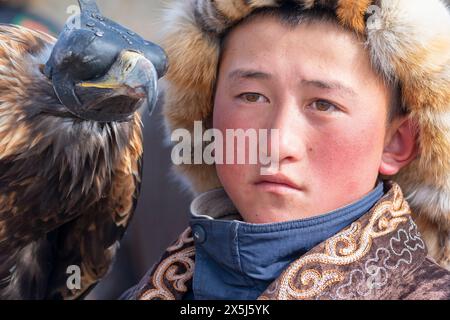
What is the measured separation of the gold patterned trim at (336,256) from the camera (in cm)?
158

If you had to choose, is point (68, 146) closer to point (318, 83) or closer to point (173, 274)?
point (173, 274)

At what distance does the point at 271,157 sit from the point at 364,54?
0.31 metres

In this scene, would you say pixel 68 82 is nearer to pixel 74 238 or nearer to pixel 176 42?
pixel 176 42

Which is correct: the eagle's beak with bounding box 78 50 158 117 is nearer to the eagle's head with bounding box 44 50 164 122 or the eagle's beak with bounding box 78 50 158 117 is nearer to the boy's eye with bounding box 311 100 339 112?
the eagle's head with bounding box 44 50 164 122

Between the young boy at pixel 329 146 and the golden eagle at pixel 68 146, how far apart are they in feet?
0.81

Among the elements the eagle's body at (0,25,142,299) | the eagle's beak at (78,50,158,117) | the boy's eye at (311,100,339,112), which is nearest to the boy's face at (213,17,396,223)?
the boy's eye at (311,100,339,112)

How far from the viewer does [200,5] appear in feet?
6.09

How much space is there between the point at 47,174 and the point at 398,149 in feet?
2.96

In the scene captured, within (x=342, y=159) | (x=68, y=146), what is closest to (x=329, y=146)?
(x=342, y=159)

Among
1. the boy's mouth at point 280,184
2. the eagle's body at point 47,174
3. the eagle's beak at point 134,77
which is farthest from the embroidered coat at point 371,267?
the eagle's body at point 47,174

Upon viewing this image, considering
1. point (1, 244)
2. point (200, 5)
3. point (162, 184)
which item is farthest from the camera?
point (162, 184)

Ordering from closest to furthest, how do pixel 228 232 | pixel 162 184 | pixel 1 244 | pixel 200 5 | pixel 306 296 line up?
pixel 306 296
pixel 228 232
pixel 200 5
pixel 1 244
pixel 162 184

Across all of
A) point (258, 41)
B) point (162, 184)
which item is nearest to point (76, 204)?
point (258, 41)

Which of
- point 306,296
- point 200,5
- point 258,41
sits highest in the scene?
point 200,5
